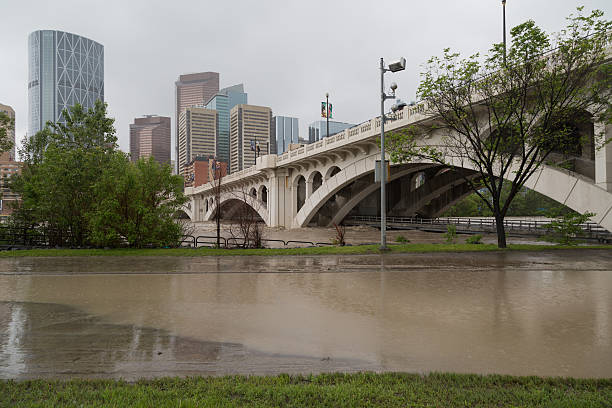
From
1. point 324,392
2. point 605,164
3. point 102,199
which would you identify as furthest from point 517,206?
point 324,392

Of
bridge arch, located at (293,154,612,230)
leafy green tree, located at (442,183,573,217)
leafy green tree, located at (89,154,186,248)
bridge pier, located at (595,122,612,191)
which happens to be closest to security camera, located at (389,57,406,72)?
bridge pier, located at (595,122,612,191)

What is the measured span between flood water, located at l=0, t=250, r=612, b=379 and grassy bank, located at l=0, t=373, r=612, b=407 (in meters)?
0.39

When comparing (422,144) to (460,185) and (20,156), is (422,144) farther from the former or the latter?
(20,156)

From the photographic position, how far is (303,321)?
643 centimetres

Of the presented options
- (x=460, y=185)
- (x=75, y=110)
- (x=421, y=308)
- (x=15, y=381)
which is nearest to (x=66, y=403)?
(x=15, y=381)

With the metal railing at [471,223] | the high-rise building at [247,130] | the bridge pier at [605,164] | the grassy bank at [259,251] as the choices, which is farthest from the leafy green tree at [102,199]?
the high-rise building at [247,130]

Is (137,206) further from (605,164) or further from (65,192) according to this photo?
(605,164)

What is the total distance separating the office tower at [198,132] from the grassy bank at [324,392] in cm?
18264

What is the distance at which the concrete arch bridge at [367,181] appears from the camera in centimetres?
1922

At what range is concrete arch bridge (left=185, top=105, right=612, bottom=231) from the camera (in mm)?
19219

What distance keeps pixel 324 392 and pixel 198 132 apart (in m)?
194

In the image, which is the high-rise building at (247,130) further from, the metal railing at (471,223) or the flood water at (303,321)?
the flood water at (303,321)

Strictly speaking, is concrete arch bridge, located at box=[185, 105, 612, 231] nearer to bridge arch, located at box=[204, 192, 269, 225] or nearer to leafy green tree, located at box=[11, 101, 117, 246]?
bridge arch, located at box=[204, 192, 269, 225]

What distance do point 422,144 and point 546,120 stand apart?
12639 mm
